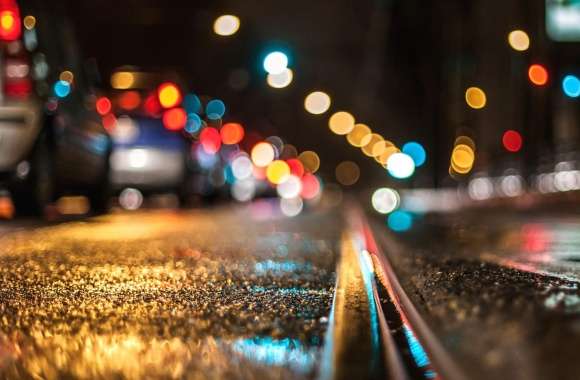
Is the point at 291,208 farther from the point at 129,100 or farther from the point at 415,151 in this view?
the point at 415,151

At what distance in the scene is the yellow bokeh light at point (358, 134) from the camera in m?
121

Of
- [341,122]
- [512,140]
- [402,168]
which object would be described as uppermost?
[341,122]

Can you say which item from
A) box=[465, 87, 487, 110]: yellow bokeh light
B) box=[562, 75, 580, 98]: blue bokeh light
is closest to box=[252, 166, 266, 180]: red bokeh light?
box=[562, 75, 580, 98]: blue bokeh light

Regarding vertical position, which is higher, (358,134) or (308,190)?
(358,134)

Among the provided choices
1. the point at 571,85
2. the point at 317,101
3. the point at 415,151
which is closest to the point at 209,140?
the point at 571,85

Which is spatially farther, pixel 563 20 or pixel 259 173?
pixel 563 20

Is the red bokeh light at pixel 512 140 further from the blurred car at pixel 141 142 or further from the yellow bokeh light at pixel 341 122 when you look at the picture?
the yellow bokeh light at pixel 341 122

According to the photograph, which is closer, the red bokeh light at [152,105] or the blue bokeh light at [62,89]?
the blue bokeh light at [62,89]

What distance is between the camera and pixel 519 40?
1506 inches

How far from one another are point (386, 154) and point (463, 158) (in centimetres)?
5844

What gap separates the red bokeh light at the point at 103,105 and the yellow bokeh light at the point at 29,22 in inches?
124

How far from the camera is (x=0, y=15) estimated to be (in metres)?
11.2

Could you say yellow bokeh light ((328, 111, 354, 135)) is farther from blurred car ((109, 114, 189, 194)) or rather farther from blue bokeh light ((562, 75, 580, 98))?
blurred car ((109, 114, 189, 194))

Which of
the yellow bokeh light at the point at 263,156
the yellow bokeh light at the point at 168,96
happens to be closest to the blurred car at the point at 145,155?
the yellow bokeh light at the point at 168,96
